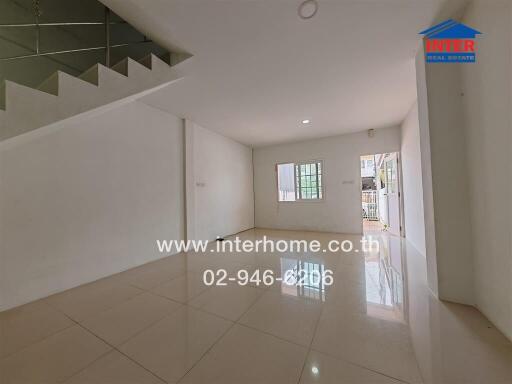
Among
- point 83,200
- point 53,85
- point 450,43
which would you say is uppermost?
point 450,43

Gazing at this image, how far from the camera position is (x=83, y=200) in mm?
2350

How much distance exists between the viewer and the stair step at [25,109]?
1.41m

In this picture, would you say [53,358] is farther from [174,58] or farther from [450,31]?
[450,31]

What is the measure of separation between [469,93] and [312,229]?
427cm

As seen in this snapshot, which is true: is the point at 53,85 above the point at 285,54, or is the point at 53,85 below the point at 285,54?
below

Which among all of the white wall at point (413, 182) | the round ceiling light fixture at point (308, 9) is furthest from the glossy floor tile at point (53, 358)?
the white wall at point (413, 182)

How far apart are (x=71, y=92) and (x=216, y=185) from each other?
312 centimetres

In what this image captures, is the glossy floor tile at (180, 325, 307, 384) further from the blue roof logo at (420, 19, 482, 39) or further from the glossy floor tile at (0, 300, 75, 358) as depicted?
the blue roof logo at (420, 19, 482, 39)

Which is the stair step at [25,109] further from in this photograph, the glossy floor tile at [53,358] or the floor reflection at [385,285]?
the floor reflection at [385,285]

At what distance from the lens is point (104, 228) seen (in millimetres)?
2537

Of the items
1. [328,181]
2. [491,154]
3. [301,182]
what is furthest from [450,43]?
[301,182]

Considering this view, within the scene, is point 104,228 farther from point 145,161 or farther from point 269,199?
point 269,199

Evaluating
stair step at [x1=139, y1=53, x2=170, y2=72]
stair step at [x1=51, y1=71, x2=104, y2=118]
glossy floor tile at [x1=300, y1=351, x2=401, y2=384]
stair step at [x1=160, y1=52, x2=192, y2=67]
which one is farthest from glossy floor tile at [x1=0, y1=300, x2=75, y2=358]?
stair step at [x1=160, y1=52, x2=192, y2=67]

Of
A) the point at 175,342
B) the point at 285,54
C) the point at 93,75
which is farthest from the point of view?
the point at 285,54
